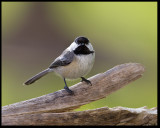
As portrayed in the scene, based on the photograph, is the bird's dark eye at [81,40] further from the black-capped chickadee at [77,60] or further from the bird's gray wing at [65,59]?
the bird's gray wing at [65,59]

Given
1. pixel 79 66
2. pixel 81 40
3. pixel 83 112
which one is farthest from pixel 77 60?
pixel 83 112

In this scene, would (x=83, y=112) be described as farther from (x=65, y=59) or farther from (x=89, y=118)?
(x=65, y=59)

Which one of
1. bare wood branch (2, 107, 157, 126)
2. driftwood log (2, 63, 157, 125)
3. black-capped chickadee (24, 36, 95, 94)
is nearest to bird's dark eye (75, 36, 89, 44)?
black-capped chickadee (24, 36, 95, 94)

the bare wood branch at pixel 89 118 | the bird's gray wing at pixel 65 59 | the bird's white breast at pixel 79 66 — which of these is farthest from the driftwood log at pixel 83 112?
the bird's gray wing at pixel 65 59

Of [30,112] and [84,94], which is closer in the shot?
[30,112]

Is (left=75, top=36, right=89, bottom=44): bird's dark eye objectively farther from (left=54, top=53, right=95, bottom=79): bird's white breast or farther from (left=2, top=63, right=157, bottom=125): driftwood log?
(left=2, top=63, right=157, bottom=125): driftwood log

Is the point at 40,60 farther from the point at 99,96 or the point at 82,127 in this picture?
the point at 82,127

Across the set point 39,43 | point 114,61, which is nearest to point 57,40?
point 39,43

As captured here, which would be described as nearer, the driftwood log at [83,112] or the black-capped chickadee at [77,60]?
the driftwood log at [83,112]
